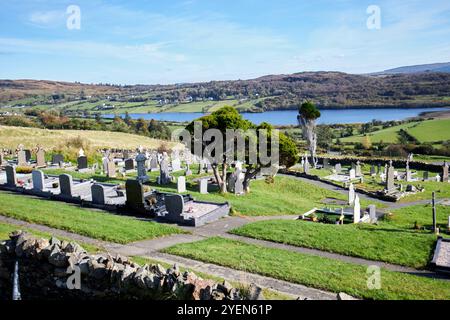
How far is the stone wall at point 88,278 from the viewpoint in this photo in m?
7.35

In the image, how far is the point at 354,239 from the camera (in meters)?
13.9

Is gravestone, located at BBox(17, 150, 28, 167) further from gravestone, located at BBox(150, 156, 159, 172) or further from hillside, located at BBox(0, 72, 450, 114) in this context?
hillside, located at BBox(0, 72, 450, 114)

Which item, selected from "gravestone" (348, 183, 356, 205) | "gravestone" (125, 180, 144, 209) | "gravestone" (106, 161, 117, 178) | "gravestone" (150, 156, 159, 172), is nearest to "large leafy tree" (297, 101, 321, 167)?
"gravestone" (150, 156, 159, 172)

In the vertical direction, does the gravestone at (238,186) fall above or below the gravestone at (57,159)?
below

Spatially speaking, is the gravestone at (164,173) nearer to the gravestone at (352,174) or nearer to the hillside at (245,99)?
the gravestone at (352,174)

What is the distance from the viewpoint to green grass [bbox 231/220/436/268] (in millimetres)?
12516

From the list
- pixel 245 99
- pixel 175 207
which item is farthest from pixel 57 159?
pixel 245 99

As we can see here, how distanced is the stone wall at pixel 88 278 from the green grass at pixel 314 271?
10.8 ft

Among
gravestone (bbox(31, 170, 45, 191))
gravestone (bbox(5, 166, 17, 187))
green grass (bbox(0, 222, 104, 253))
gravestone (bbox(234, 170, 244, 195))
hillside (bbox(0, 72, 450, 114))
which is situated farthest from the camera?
hillside (bbox(0, 72, 450, 114))

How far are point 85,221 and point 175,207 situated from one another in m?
3.53

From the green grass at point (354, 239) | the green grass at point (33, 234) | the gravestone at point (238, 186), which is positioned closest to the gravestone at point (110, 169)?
the gravestone at point (238, 186)

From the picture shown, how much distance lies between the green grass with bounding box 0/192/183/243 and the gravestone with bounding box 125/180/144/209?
1.02 metres
